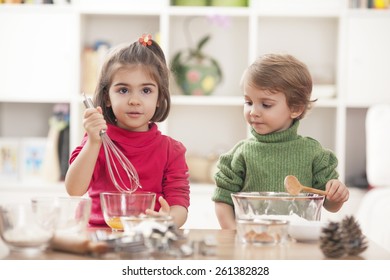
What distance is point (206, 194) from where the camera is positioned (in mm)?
2658

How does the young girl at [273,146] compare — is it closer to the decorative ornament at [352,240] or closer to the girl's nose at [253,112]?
the girl's nose at [253,112]

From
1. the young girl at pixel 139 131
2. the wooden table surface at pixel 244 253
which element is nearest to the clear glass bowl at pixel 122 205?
the wooden table surface at pixel 244 253

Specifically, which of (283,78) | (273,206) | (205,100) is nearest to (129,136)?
(283,78)

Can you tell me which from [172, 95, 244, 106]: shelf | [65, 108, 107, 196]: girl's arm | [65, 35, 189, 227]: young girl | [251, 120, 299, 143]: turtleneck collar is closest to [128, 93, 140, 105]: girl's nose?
[65, 35, 189, 227]: young girl

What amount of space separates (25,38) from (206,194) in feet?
3.09

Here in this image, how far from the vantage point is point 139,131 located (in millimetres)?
1193

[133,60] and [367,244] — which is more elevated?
[133,60]

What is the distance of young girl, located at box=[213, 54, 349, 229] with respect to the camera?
45.1 inches

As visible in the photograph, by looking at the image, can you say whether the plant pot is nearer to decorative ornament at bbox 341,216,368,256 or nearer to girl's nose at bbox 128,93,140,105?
girl's nose at bbox 128,93,140,105

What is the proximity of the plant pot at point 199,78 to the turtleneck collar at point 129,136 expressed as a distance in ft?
5.15

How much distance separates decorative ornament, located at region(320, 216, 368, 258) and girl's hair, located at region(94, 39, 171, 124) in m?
0.48

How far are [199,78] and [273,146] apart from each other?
5.23 feet

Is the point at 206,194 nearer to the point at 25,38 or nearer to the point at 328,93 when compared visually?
the point at 328,93

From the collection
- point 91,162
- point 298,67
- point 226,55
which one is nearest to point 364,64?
point 226,55
